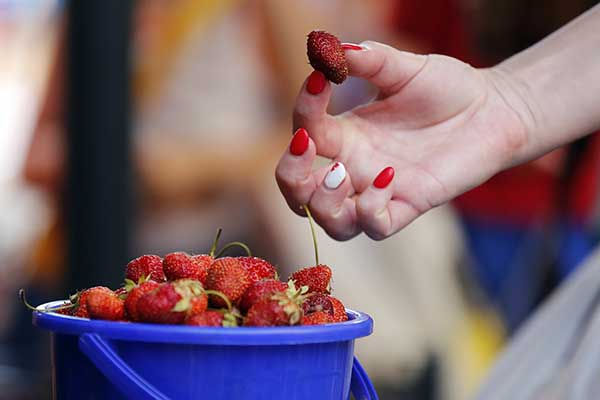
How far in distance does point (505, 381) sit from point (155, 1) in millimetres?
1577

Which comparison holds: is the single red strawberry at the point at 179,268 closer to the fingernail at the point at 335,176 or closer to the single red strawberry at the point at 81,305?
the single red strawberry at the point at 81,305

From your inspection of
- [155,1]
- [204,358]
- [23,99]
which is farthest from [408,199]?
[23,99]

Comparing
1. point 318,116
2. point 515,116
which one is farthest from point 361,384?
point 515,116

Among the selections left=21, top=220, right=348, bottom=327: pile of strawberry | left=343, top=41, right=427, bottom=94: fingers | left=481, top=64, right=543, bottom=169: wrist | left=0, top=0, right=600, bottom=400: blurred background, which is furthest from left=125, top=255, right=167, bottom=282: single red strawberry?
left=0, top=0, right=600, bottom=400: blurred background

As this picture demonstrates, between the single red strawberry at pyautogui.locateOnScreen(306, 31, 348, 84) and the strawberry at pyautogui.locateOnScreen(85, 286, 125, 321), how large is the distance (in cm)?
38

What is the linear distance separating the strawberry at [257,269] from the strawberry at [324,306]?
0.06m

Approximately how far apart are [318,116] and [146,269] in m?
0.32

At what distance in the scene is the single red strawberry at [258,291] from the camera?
0.96m

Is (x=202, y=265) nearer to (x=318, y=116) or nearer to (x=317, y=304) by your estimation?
(x=317, y=304)

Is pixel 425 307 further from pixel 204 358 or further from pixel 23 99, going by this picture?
pixel 204 358

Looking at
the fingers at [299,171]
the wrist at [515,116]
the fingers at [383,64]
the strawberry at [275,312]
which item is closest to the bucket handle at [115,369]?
the strawberry at [275,312]

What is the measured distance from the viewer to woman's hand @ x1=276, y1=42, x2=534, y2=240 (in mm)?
1216

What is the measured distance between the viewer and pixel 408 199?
1.29 metres

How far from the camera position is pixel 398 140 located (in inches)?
53.2
